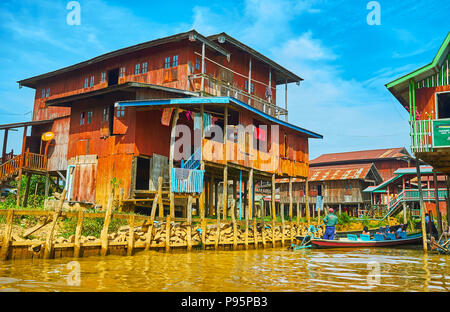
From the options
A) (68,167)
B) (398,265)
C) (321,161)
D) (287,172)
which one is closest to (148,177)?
(68,167)

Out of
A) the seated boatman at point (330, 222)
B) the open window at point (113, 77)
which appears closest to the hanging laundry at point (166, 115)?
the open window at point (113, 77)

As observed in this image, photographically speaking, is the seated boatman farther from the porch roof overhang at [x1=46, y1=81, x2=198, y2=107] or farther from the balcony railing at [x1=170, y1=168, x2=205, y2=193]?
the porch roof overhang at [x1=46, y1=81, x2=198, y2=107]

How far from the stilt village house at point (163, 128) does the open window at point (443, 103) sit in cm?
812

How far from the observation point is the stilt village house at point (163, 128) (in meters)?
18.8

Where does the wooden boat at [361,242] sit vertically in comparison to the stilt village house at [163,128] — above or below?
below

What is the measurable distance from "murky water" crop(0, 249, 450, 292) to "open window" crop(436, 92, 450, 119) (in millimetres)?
7585

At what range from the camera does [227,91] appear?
24.5 m

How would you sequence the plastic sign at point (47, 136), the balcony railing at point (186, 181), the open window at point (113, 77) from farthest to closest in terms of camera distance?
the open window at point (113, 77) → the plastic sign at point (47, 136) → the balcony railing at point (186, 181)

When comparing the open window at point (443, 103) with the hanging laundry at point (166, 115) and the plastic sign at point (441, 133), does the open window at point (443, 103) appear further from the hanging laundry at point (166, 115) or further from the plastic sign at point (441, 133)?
the hanging laundry at point (166, 115)

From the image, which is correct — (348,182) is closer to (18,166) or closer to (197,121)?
(197,121)

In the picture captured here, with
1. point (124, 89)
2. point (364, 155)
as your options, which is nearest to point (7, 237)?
point (124, 89)

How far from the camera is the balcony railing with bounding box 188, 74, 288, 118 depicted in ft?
71.6

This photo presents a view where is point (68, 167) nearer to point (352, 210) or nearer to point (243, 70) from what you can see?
point (243, 70)
